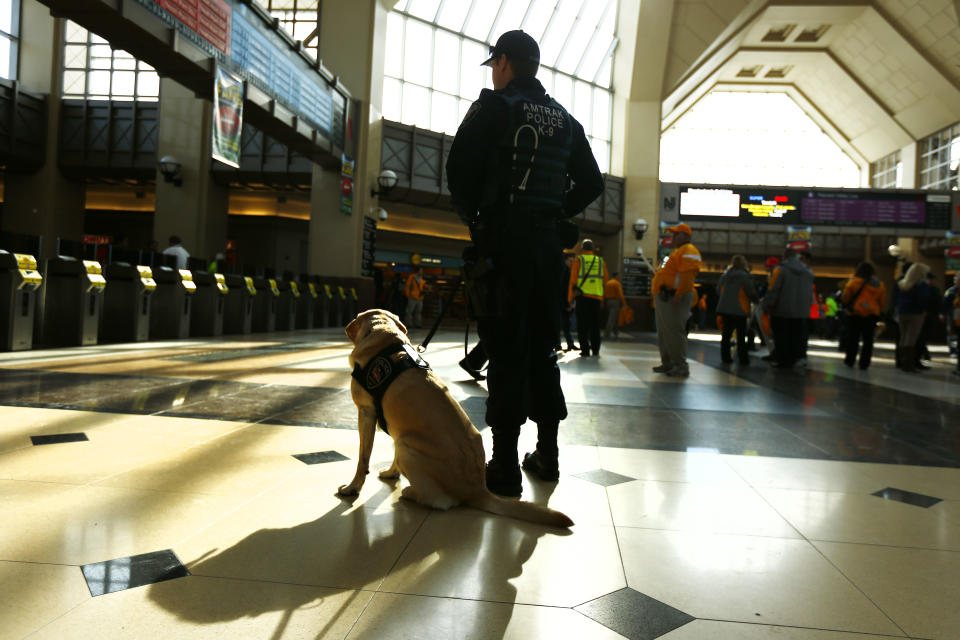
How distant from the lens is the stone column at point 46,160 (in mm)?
A: 16438

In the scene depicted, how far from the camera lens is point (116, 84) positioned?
56.6 ft

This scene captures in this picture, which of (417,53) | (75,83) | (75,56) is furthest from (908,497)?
(75,56)

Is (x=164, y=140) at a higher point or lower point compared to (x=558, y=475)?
higher

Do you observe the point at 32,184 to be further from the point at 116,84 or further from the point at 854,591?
the point at 854,591

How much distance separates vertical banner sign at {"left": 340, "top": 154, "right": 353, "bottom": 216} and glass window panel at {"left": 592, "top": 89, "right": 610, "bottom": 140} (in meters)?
11.5

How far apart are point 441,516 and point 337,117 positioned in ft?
45.8

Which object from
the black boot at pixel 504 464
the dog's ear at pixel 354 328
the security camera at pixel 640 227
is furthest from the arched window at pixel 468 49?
the black boot at pixel 504 464

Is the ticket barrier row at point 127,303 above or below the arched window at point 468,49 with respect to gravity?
below

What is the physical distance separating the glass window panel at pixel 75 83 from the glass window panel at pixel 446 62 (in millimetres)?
9726

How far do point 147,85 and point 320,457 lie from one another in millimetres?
18011

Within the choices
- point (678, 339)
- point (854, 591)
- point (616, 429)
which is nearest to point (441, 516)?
point (854, 591)

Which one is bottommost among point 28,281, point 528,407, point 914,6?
point 528,407

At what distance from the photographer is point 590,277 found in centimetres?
888

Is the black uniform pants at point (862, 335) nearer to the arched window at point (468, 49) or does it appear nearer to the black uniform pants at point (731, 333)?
the black uniform pants at point (731, 333)
